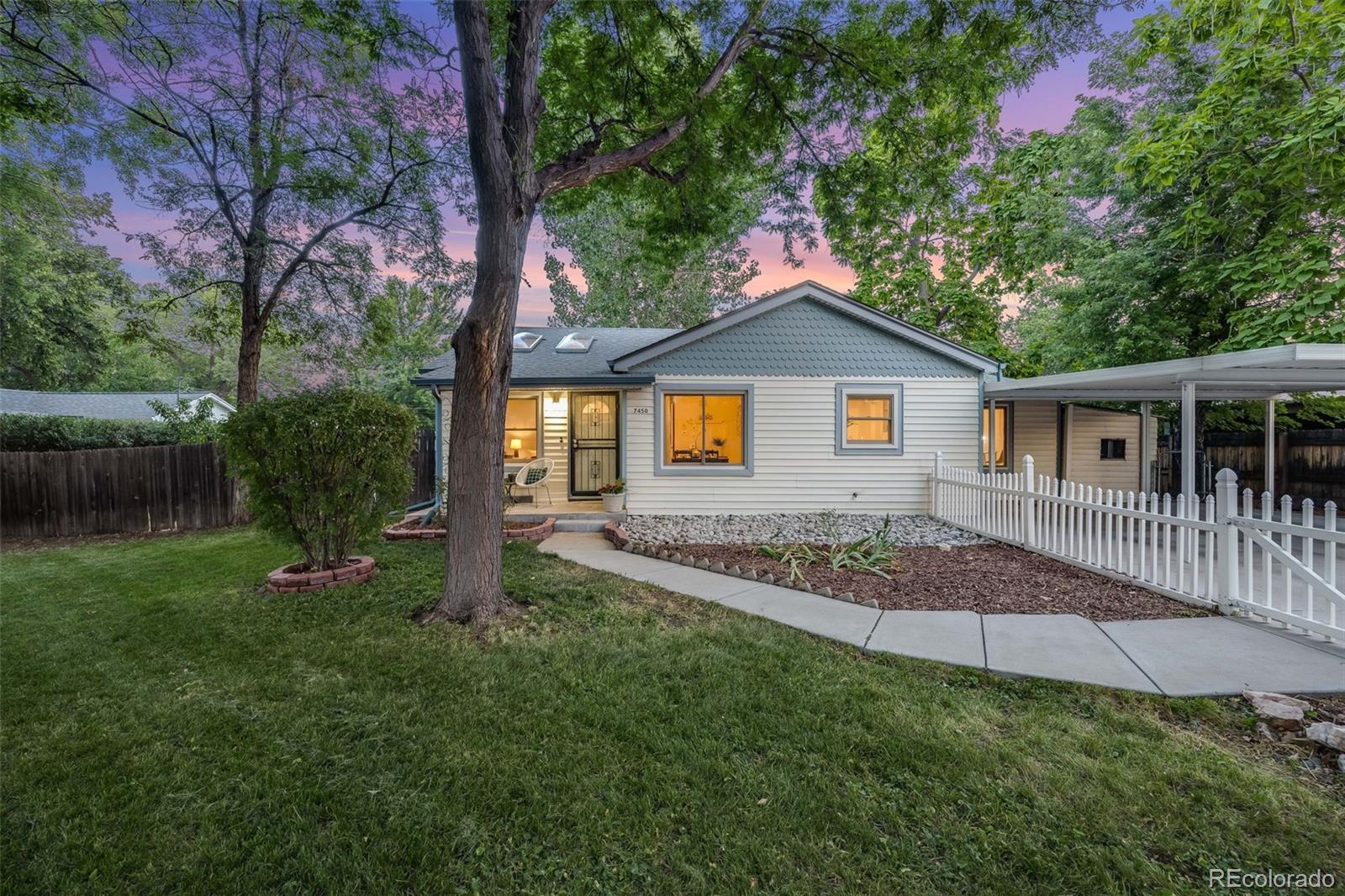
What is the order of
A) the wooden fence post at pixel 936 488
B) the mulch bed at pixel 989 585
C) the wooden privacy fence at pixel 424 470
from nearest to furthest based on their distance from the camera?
the mulch bed at pixel 989 585 → the wooden fence post at pixel 936 488 → the wooden privacy fence at pixel 424 470

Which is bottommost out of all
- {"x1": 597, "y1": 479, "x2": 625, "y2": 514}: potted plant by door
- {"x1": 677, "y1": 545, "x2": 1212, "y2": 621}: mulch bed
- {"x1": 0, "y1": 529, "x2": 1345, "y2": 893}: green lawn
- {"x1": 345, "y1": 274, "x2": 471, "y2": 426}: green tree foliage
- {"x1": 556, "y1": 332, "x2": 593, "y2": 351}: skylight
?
{"x1": 677, "y1": 545, "x2": 1212, "y2": 621}: mulch bed

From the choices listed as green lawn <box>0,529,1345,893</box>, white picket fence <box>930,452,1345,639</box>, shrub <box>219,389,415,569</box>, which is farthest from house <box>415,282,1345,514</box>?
green lawn <box>0,529,1345,893</box>

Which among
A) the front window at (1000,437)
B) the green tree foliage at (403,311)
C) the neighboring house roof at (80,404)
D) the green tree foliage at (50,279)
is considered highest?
the green tree foliage at (50,279)

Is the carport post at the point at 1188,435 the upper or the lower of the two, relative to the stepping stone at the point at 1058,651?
upper

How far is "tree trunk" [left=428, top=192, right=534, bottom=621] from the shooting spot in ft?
13.9

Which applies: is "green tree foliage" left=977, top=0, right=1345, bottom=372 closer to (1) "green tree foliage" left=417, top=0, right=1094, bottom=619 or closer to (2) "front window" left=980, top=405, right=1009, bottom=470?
(1) "green tree foliage" left=417, top=0, right=1094, bottom=619

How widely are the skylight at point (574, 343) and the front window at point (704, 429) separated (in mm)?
2437

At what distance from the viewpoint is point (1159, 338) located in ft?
32.9

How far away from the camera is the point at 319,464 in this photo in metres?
5.03

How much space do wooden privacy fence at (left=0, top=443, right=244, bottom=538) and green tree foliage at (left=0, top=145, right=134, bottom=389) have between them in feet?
11.1

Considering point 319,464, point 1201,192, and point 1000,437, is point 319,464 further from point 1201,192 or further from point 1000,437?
point 1201,192

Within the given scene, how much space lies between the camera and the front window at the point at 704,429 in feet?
30.6

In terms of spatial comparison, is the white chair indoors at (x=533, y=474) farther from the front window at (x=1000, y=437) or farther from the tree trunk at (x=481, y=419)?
the front window at (x=1000, y=437)

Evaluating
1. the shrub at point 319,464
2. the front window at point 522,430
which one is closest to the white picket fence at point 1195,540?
the shrub at point 319,464
